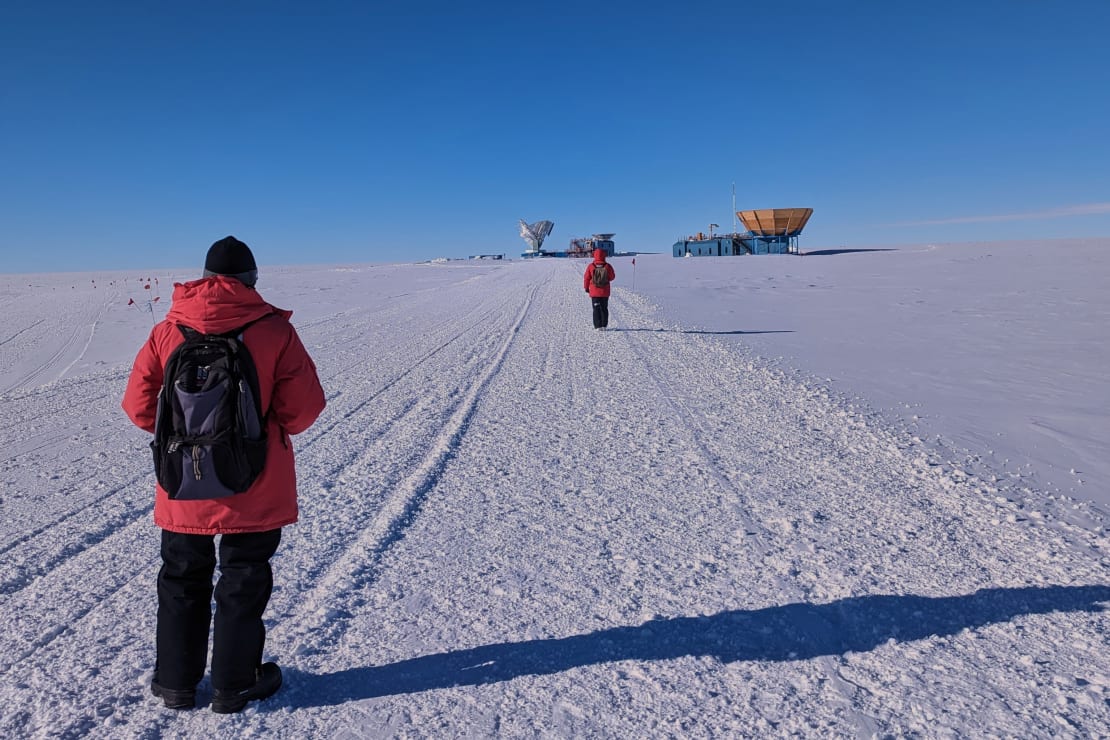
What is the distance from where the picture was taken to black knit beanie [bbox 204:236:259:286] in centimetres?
248

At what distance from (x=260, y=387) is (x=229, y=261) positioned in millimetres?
466

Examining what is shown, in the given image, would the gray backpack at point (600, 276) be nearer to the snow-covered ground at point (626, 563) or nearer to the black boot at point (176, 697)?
the snow-covered ground at point (626, 563)

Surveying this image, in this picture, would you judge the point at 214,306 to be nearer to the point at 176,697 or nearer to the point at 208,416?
the point at 208,416

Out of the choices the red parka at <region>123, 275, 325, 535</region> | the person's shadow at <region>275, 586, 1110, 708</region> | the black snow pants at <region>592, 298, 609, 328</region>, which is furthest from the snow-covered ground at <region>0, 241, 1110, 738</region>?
the black snow pants at <region>592, 298, 609, 328</region>

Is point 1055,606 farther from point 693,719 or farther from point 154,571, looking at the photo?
point 154,571

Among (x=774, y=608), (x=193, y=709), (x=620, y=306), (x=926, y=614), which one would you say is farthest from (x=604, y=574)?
(x=620, y=306)

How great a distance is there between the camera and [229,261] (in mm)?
2486

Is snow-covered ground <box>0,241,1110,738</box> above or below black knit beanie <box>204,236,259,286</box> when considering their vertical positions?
below

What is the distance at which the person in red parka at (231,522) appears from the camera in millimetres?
2467

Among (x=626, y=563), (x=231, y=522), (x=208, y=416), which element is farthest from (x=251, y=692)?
(x=626, y=563)

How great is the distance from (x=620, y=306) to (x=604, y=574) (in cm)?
1721

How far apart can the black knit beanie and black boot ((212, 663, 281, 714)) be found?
1478 millimetres

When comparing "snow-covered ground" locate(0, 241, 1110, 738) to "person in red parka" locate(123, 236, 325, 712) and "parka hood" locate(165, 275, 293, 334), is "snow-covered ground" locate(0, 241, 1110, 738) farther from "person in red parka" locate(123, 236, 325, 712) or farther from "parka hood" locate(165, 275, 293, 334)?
"parka hood" locate(165, 275, 293, 334)

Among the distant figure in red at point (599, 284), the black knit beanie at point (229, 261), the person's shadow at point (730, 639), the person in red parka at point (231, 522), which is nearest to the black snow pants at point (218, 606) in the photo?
the person in red parka at point (231, 522)
